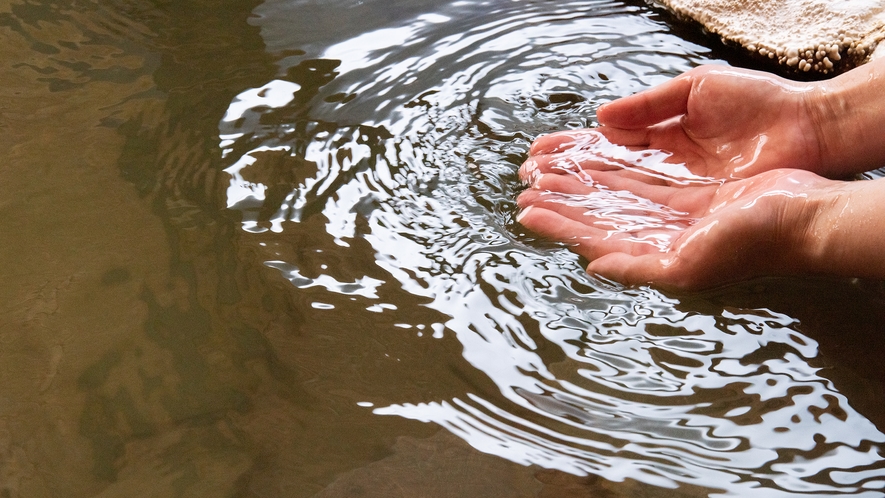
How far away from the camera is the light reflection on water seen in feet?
2.93

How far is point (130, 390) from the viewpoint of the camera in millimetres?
987

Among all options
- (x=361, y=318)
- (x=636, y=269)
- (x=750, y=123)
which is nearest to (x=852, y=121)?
(x=750, y=123)

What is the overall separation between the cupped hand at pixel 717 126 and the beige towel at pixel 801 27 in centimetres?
30

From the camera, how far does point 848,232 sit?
3.53ft

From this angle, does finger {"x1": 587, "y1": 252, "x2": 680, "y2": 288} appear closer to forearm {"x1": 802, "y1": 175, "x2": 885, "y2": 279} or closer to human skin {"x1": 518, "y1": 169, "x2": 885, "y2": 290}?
human skin {"x1": 518, "y1": 169, "x2": 885, "y2": 290}

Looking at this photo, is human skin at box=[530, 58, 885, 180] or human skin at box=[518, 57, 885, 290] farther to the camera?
human skin at box=[530, 58, 885, 180]

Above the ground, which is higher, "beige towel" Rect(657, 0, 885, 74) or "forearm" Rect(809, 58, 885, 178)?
"beige towel" Rect(657, 0, 885, 74)

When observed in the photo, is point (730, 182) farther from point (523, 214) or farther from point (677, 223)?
point (523, 214)

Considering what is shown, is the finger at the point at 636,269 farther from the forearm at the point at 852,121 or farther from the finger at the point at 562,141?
the forearm at the point at 852,121

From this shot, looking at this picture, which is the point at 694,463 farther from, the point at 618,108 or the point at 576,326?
the point at 618,108

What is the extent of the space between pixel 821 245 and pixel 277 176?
0.95m

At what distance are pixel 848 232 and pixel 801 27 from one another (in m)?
0.78

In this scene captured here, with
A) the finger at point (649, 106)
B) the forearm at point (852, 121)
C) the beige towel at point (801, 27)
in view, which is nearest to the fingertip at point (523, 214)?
the finger at point (649, 106)

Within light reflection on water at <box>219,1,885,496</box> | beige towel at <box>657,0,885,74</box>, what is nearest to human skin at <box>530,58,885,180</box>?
light reflection on water at <box>219,1,885,496</box>
